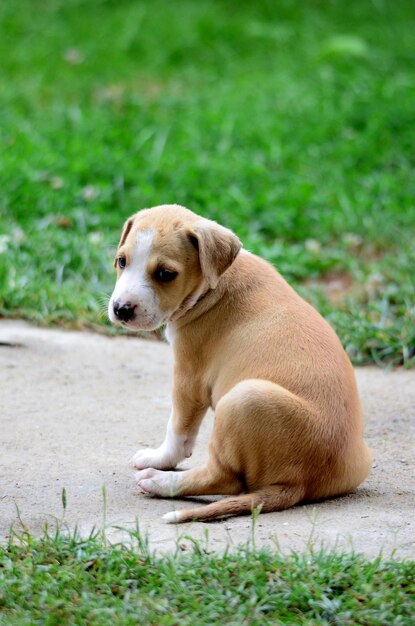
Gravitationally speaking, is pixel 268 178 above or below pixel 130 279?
below

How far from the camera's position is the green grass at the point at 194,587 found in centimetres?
360

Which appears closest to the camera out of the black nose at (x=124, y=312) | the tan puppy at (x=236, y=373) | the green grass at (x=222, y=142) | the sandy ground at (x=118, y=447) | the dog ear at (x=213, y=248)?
the sandy ground at (x=118, y=447)

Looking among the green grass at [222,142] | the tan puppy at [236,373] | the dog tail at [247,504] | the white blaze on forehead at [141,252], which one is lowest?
the green grass at [222,142]

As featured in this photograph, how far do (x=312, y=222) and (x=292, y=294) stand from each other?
13.9ft

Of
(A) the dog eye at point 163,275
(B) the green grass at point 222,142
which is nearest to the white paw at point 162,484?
(A) the dog eye at point 163,275

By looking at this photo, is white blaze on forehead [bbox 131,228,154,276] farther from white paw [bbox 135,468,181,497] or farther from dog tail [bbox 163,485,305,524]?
dog tail [bbox 163,485,305,524]

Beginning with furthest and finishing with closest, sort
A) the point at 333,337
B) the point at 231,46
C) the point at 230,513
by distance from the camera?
the point at 231,46
the point at 333,337
the point at 230,513

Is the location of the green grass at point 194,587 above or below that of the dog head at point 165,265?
below

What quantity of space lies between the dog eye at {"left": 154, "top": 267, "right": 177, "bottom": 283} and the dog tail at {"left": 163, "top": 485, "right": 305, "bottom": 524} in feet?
3.33

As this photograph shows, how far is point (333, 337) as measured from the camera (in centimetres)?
481

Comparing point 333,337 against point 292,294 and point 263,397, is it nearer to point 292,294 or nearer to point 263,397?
point 292,294

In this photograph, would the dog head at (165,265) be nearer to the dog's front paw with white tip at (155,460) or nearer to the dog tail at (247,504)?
the dog's front paw with white tip at (155,460)

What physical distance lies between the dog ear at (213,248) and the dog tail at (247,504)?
96cm

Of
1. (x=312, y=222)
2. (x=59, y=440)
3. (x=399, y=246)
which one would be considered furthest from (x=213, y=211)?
(x=59, y=440)
